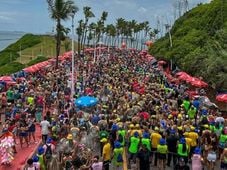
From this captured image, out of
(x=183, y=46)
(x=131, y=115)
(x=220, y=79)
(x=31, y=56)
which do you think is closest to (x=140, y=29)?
(x=31, y=56)

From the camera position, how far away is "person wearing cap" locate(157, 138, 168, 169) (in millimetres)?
16922

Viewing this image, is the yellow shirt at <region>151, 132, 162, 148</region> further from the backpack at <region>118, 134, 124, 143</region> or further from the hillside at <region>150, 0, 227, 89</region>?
the hillside at <region>150, 0, 227, 89</region>

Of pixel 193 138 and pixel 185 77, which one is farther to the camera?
pixel 185 77

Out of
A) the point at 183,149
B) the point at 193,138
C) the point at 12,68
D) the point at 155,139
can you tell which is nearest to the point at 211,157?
the point at 183,149

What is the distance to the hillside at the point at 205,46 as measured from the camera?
36.3 m

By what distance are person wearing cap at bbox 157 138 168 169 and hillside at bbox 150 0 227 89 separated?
1793 cm

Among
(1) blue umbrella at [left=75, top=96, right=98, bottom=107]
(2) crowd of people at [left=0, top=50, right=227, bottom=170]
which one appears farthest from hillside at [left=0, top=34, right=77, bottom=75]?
(2) crowd of people at [left=0, top=50, right=227, bottom=170]

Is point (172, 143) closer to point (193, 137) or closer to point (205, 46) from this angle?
point (193, 137)

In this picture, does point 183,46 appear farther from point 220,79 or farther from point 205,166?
point 205,166

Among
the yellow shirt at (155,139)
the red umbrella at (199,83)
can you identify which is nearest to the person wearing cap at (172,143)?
the yellow shirt at (155,139)

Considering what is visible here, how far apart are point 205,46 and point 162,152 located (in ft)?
96.2

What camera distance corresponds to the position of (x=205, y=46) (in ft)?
147

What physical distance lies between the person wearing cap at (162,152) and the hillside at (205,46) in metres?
17.9

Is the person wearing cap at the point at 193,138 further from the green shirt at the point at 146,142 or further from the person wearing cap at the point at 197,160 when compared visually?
the green shirt at the point at 146,142
